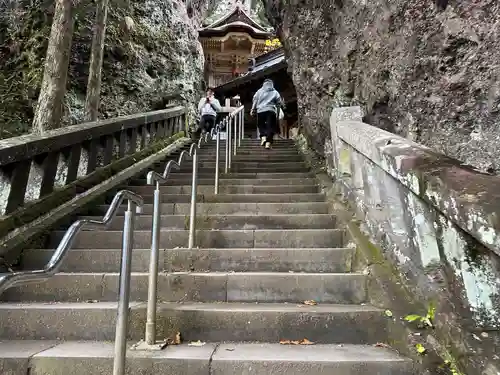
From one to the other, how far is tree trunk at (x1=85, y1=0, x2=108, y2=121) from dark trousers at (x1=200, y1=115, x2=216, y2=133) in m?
3.58

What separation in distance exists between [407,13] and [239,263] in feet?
9.02

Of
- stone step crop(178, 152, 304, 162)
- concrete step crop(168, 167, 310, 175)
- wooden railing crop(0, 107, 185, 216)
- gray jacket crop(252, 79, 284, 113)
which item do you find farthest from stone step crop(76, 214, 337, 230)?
gray jacket crop(252, 79, 284, 113)

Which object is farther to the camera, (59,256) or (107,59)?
(107,59)

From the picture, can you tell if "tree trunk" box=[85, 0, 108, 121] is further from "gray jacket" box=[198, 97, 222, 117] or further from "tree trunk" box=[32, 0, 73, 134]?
"gray jacket" box=[198, 97, 222, 117]

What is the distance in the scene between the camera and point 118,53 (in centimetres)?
869

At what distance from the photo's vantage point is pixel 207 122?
10.5 meters

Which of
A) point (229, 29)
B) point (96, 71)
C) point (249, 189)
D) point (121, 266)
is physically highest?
point (229, 29)

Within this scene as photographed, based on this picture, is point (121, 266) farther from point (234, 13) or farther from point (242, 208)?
point (234, 13)

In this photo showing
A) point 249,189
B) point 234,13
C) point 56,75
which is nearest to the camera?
point 249,189

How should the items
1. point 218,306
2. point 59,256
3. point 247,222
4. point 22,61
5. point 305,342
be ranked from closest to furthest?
point 59,256, point 305,342, point 218,306, point 247,222, point 22,61

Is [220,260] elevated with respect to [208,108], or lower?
lower

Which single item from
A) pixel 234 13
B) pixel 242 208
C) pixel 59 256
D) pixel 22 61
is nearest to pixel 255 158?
pixel 242 208

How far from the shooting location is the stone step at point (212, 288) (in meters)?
3.03

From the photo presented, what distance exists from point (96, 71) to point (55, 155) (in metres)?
3.26
